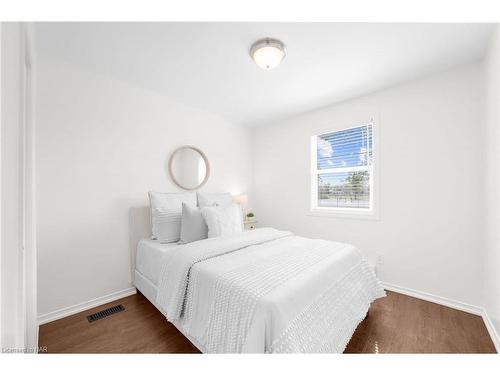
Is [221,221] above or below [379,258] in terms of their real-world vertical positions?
above

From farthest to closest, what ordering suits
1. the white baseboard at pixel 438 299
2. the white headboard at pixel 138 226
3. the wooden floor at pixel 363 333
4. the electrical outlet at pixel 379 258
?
the electrical outlet at pixel 379 258, the white headboard at pixel 138 226, the white baseboard at pixel 438 299, the wooden floor at pixel 363 333

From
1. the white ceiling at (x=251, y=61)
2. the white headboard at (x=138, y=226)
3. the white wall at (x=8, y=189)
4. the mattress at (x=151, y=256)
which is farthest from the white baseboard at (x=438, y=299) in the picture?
the white wall at (x=8, y=189)

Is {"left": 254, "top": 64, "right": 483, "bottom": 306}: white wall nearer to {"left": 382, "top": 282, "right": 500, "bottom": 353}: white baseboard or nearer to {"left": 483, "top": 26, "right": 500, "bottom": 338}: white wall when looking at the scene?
{"left": 382, "top": 282, "right": 500, "bottom": 353}: white baseboard

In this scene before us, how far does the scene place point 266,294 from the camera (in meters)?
1.17

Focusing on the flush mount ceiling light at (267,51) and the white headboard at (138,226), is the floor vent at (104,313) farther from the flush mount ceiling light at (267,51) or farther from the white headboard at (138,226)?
the flush mount ceiling light at (267,51)

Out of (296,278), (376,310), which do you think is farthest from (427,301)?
(296,278)

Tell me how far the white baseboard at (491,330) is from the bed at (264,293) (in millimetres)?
762

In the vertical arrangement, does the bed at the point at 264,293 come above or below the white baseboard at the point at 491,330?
above

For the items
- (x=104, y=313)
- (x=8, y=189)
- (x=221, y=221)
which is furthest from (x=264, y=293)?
(x=104, y=313)

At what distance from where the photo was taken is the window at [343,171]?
9.39 feet

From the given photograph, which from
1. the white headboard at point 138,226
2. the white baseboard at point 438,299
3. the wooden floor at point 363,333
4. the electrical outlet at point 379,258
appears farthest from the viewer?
the electrical outlet at point 379,258

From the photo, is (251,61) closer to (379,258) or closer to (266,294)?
(266,294)

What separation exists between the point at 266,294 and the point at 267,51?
1848 millimetres

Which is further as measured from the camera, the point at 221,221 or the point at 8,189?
the point at 221,221
